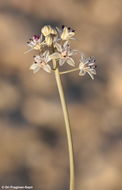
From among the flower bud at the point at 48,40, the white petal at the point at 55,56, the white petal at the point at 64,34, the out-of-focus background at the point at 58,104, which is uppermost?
the out-of-focus background at the point at 58,104

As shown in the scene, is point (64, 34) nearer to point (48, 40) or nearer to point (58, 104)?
point (48, 40)

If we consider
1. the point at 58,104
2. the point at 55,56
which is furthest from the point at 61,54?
the point at 58,104

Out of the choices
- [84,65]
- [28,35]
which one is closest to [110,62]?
[28,35]

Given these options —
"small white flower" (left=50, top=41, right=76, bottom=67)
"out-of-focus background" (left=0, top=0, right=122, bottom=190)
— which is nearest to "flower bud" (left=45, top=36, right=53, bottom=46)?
"small white flower" (left=50, top=41, right=76, bottom=67)

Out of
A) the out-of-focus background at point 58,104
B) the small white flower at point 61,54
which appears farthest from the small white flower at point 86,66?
the out-of-focus background at point 58,104

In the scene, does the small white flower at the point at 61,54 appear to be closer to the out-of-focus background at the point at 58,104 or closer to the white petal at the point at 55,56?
the white petal at the point at 55,56

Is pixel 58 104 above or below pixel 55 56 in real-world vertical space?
above

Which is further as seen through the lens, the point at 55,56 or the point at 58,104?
the point at 58,104

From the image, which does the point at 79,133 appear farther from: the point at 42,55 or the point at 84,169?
the point at 42,55

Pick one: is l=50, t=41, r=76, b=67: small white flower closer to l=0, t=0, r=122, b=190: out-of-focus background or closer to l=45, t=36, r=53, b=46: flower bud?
l=45, t=36, r=53, b=46: flower bud
